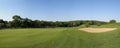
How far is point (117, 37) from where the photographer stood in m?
21.0

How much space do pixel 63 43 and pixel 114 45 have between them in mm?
4532

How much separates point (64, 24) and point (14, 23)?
70.8ft

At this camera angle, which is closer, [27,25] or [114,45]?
[114,45]

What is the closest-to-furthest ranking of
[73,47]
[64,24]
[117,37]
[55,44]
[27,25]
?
[73,47] < [55,44] < [117,37] < [27,25] < [64,24]

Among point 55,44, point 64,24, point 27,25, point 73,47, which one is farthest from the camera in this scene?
point 64,24

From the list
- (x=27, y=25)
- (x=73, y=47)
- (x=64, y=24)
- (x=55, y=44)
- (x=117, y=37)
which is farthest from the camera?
(x=64, y=24)

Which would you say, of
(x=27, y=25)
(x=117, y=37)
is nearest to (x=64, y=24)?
(x=27, y=25)

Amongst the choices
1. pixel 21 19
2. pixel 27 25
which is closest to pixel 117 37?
pixel 27 25

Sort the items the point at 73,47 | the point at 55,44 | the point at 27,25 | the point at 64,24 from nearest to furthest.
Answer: the point at 73,47, the point at 55,44, the point at 27,25, the point at 64,24

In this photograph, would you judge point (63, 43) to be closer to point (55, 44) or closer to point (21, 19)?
point (55, 44)

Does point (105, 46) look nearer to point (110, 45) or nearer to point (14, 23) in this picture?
point (110, 45)

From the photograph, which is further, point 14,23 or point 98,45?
point 14,23

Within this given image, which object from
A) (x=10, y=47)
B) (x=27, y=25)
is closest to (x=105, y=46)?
(x=10, y=47)

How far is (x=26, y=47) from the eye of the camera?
18.0 meters
